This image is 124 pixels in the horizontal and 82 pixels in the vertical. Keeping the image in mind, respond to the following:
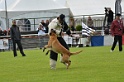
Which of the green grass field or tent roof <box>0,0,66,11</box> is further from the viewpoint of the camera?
tent roof <box>0,0,66,11</box>

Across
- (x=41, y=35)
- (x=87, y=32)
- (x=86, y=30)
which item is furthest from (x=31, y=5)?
(x=87, y=32)

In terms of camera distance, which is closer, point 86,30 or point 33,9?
point 86,30

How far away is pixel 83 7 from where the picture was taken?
39.1 m

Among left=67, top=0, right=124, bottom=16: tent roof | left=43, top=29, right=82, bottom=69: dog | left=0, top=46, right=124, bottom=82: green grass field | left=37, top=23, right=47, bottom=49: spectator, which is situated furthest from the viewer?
left=67, top=0, right=124, bottom=16: tent roof

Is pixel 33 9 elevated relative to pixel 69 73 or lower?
elevated

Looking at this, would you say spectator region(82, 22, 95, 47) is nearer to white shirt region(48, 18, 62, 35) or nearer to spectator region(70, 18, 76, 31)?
spectator region(70, 18, 76, 31)

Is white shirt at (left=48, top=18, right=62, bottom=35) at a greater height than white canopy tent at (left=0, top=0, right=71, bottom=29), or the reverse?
white canopy tent at (left=0, top=0, right=71, bottom=29)

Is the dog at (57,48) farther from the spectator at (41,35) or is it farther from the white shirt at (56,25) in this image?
the spectator at (41,35)

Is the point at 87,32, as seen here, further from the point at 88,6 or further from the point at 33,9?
the point at 88,6

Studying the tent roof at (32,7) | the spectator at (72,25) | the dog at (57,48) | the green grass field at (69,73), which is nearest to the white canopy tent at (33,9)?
the tent roof at (32,7)

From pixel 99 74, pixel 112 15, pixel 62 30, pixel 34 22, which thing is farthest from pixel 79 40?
pixel 99 74

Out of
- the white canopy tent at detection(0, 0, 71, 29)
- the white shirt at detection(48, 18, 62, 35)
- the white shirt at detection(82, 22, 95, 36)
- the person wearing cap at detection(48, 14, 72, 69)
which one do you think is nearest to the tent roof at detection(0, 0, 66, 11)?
the white canopy tent at detection(0, 0, 71, 29)

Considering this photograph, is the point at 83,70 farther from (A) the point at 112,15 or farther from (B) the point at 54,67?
(A) the point at 112,15

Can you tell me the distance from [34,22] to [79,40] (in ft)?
19.5
